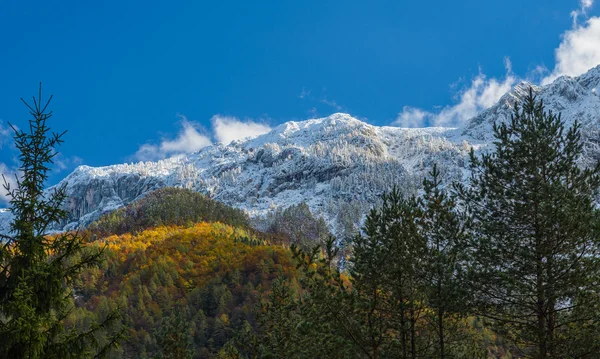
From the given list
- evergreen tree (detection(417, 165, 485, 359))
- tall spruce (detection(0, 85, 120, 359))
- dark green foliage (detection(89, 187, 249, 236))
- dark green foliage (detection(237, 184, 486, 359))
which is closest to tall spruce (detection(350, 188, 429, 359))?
dark green foliage (detection(237, 184, 486, 359))

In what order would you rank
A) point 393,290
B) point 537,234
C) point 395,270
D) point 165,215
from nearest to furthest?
point 537,234 < point 395,270 < point 393,290 < point 165,215

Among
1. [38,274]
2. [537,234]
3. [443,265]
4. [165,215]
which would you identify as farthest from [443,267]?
[165,215]

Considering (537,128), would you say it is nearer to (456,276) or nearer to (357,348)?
(456,276)

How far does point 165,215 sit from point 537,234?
171557 mm

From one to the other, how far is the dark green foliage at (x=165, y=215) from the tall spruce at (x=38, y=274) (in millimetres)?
159763

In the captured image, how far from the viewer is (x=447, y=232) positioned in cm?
1491

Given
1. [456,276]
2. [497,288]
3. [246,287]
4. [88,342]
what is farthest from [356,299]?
[246,287]

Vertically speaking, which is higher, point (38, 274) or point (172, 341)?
point (38, 274)

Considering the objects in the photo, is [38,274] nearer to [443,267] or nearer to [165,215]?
[443,267]

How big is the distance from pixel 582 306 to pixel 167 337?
86.4 ft

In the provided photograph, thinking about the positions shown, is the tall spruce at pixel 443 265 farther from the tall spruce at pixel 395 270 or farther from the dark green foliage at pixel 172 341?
the dark green foliage at pixel 172 341

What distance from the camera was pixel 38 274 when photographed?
27.5 ft

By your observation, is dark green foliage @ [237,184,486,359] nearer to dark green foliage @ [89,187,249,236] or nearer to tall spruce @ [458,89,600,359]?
tall spruce @ [458,89,600,359]

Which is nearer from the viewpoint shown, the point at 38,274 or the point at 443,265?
the point at 38,274
